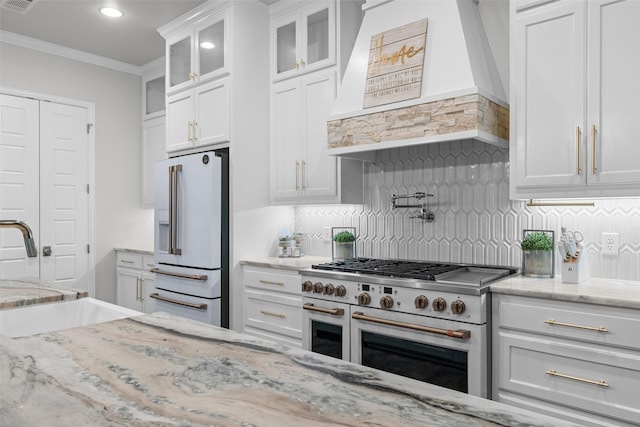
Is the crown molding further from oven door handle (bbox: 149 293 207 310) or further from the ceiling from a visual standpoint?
oven door handle (bbox: 149 293 207 310)

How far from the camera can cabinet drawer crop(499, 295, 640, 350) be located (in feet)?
6.07

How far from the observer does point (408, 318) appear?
2.35m

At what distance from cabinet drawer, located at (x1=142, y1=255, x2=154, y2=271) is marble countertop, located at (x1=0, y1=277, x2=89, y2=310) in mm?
2177

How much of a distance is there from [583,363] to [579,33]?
153 centimetres

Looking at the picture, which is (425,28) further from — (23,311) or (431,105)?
(23,311)

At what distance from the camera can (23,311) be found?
1.75 m

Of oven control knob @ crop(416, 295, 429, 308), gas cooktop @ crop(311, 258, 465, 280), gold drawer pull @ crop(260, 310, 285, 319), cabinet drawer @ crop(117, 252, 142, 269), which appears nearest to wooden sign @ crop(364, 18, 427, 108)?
gas cooktop @ crop(311, 258, 465, 280)

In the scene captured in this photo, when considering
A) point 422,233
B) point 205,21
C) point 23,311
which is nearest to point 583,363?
point 422,233

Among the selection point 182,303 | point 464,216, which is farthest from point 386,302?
point 182,303

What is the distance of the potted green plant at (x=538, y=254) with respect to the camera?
242 cm

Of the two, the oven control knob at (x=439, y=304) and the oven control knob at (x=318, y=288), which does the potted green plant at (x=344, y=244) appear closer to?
the oven control knob at (x=318, y=288)

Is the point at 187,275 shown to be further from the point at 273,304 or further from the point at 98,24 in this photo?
the point at 98,24

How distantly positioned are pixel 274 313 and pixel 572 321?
1879mm

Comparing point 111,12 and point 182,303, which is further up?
point 111,12
